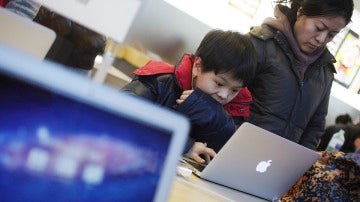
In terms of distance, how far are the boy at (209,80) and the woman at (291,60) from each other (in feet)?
0.94

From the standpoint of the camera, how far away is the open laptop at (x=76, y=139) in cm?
35

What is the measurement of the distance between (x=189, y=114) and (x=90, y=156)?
88cm

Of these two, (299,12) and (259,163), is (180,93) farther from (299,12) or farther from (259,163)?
(299,12)

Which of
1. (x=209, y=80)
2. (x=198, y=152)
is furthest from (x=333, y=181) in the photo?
(x=209, y=80)

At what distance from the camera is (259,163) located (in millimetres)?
1047

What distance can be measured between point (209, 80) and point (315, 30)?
628mm

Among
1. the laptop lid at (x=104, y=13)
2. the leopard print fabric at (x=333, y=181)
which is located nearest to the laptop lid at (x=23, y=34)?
the laptop lid at (x=104, y=13)

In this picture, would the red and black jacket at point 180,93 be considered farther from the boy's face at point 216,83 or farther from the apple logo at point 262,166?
the apple logo at point 262,166

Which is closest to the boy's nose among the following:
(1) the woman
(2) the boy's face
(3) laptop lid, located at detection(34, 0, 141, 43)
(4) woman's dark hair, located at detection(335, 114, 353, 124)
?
(2) the boy's face

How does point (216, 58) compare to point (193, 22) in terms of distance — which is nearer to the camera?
point (216, 58)

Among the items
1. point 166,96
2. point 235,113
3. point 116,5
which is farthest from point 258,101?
point 116,5

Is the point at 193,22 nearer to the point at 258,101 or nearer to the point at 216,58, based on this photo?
the point at 258,101

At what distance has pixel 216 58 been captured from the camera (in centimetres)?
135

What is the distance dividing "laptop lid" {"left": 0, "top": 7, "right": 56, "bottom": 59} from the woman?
1032mm
